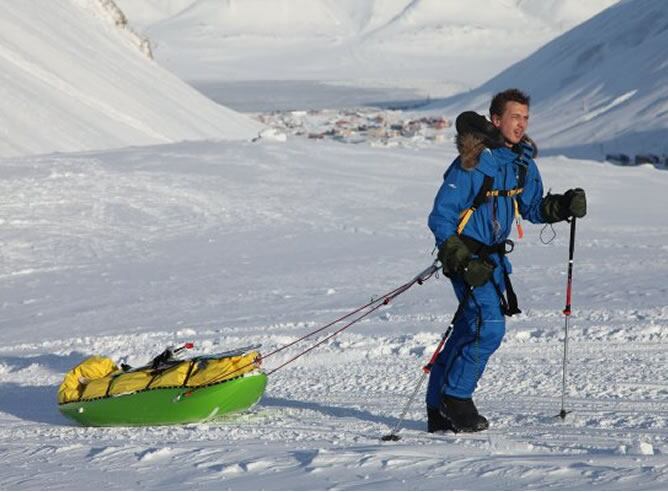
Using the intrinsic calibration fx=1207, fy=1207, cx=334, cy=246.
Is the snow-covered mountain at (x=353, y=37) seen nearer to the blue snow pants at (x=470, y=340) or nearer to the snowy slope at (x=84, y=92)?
the snowy slope at (x=84, y=92)

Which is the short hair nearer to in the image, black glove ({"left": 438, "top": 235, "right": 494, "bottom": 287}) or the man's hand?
the man's hand

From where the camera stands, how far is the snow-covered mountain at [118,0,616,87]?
162875mm

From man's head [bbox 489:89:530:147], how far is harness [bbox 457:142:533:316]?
13 cm

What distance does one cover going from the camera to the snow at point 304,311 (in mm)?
5152

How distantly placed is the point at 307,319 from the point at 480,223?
4.44 metres

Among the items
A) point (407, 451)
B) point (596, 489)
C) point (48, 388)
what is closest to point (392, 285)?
point (48, 388)

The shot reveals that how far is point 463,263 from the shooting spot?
540 centimetres

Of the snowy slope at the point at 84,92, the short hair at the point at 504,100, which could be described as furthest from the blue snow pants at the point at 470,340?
the snowy slope at the point at 84,92

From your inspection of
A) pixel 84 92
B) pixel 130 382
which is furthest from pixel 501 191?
pixel 84 92

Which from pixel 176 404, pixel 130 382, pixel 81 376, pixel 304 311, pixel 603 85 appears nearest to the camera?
pixel 176 404

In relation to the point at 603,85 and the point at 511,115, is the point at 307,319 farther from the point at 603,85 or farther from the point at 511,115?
the point at 603,85

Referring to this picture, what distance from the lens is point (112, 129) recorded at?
106 feet

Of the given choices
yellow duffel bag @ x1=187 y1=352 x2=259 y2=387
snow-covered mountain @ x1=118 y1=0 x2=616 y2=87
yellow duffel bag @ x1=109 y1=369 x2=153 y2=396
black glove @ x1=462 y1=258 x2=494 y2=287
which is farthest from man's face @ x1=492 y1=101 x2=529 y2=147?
snow-covered mountain @ x1=118 y1=0 x2=616 y2=87

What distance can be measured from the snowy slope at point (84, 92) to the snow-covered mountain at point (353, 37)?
109029 mm
